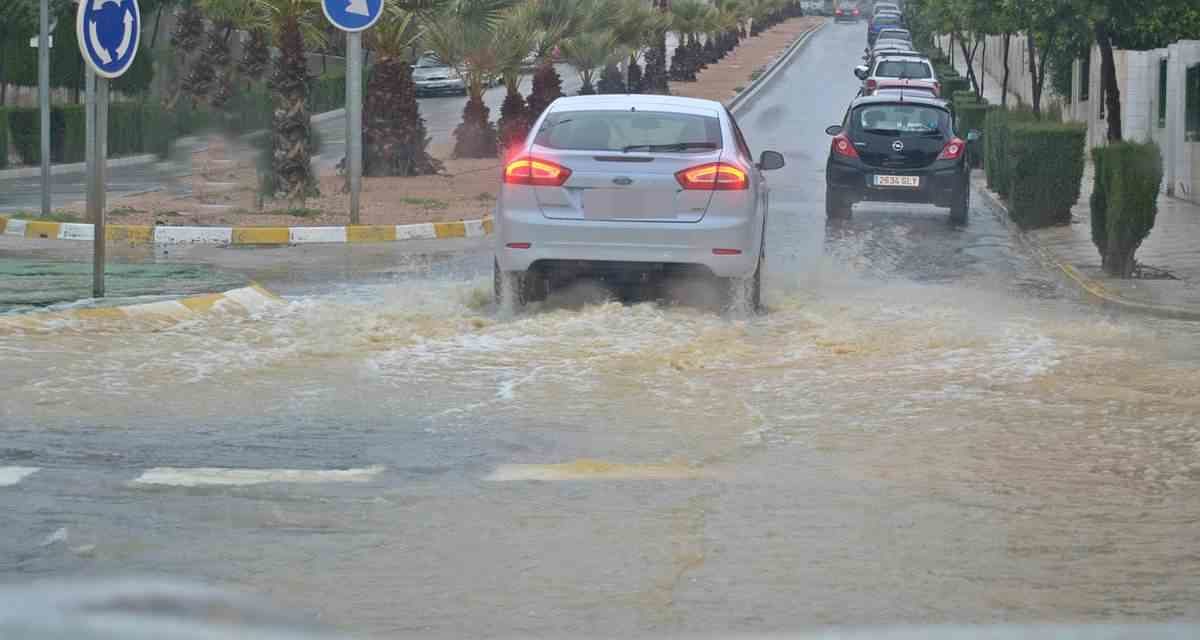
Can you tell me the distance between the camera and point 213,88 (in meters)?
49.8

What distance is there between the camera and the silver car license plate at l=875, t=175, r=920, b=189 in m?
20.8

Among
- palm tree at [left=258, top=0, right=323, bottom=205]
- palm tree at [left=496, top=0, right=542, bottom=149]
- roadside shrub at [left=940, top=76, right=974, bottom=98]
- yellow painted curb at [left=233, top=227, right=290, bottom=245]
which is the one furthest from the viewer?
roadside shrub at [left=940, top=76, right=974, bottom=98]

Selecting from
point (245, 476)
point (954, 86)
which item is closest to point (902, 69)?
point (954, 86)

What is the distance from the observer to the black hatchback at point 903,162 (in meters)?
20.8

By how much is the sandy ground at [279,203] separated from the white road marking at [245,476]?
1227 cm

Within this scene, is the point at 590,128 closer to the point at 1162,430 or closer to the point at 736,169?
the point at 736,169

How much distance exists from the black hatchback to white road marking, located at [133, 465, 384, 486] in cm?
1439

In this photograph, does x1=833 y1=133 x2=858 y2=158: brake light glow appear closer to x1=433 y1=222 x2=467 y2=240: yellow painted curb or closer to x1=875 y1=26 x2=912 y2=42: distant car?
x1=433 y1=222 x2=467 y2=240: yellow painted curb

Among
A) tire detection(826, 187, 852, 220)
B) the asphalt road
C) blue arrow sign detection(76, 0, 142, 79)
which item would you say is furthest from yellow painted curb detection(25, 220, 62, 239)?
tire detection(826, 187, 852, 220)

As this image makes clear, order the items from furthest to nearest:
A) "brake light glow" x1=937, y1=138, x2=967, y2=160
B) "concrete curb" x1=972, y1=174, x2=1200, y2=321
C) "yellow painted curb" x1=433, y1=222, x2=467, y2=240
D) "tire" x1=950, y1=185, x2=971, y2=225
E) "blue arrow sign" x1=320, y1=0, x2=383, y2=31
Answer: "brake light glow" x1=937, y1=138, x2=967, y2=160, "tire" x1=950, y1=185, x2=971, y2=225, "yellow painted curb" x1=433, y1=222, x2=467, y2=240, "blue arrow sign" x1=320, y1=0, x2=383, y2=31, "concrete curb" x1=972, y1=174, x2=1200, y2=321

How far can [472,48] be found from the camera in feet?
96.6

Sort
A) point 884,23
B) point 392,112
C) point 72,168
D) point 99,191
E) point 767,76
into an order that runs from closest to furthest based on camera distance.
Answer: point 99,191 → point 392,112 → point 72,168 → point 767,76 → point 884,23

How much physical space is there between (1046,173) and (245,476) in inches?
555

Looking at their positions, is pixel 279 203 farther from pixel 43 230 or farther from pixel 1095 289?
pixel 1095 289
